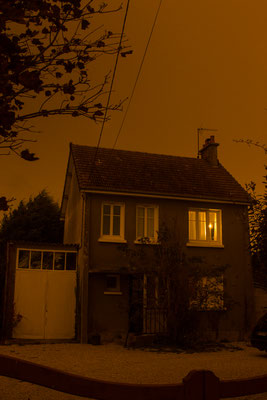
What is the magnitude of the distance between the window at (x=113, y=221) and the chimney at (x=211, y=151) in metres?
6.38

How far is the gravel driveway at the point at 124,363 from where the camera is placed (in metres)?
9.56

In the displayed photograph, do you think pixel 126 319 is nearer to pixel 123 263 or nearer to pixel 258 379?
pixel 123 263

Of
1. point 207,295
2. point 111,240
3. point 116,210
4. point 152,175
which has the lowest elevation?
point 207,295

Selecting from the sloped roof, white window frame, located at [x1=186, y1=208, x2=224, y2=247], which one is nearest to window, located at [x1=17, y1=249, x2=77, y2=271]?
the sloped roof

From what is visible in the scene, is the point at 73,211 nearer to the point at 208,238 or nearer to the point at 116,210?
the point at 116,210

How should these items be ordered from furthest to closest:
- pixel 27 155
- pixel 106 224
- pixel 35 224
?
pixel 35 224, pixel 106 224, pixel 27 155

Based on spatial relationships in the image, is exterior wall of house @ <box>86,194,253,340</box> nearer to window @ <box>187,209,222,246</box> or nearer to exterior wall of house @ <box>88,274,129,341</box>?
exterior wall of house @ <box>88,274,129,341</box>

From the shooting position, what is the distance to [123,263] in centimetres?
1927

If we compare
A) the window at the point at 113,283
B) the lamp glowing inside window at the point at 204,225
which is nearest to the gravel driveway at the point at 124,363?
the window at the point at 113,283

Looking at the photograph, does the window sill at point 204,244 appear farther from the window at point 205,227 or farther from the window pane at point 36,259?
the window pane at point 36,259

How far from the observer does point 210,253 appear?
20.6 m

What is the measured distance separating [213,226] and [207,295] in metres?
4.39

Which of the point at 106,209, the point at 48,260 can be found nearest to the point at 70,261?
the point at 48,260

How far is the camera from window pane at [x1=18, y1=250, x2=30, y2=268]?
1917 cm
